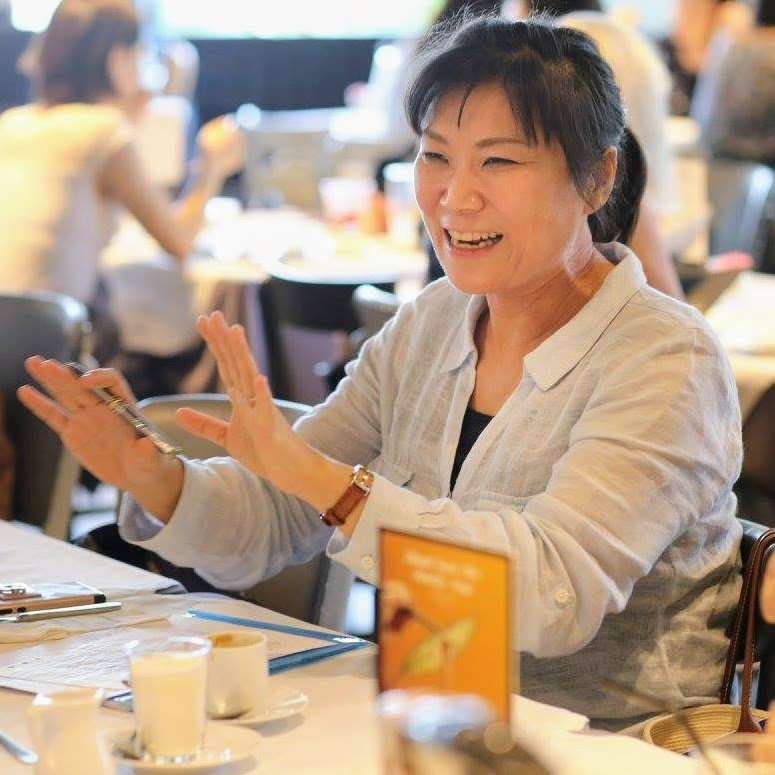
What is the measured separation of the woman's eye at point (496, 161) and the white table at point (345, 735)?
0.65 m

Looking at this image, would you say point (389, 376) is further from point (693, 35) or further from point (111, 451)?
point (693, 35)

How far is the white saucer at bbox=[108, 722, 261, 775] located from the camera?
4.29 feet

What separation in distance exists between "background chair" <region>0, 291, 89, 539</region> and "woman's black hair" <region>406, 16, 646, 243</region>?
1.21 m

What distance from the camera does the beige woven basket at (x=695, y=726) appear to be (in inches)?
68.0

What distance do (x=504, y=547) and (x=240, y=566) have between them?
20.8 inches

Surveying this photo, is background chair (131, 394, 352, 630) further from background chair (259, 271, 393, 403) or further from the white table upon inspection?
background chair (259, 271, 393, 403)

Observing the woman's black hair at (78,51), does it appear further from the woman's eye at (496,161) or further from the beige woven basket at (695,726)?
the beige woven basket at (695,726)

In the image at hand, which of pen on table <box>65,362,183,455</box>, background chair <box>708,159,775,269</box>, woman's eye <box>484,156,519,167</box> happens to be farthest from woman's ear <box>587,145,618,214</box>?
background chair <box>708,159,775,269</box>

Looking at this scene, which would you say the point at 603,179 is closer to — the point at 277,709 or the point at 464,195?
the point at 464,195

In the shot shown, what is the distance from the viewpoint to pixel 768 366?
3186 millimetres

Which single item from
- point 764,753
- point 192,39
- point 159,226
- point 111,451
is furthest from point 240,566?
point 192,39

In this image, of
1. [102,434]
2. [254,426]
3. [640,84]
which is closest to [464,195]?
[254,426]

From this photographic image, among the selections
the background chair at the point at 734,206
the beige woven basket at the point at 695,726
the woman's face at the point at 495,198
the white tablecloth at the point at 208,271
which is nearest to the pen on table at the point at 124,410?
the woman's face at the point at 495,198

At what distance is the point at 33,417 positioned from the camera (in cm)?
293
